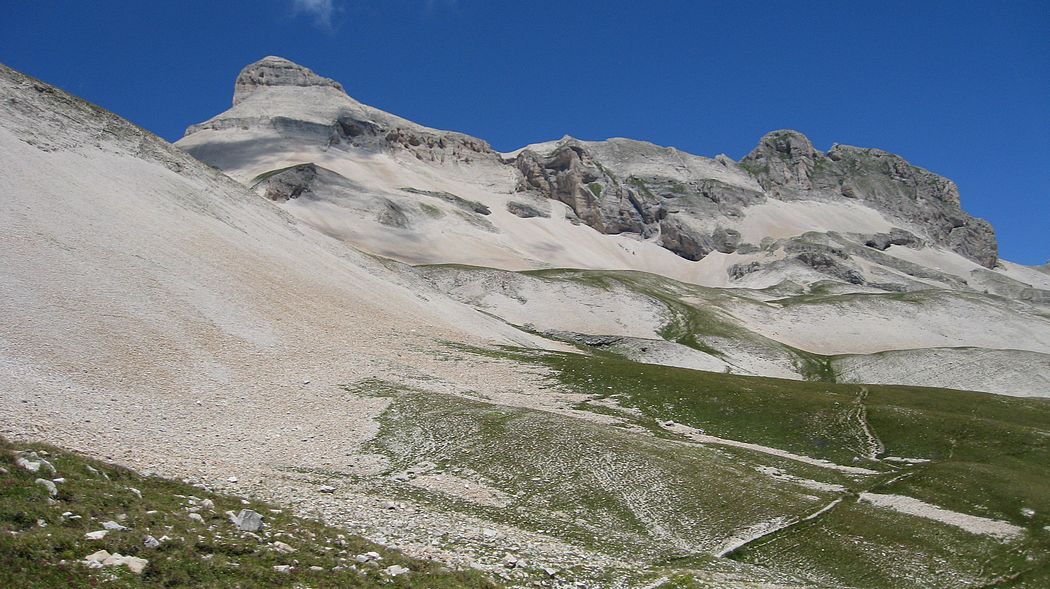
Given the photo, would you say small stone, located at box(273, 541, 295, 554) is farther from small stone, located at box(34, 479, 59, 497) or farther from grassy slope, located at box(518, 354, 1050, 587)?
grassy slope, located at box(518, 354, 1050, 587)

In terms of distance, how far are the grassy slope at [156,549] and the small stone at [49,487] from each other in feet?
0.50

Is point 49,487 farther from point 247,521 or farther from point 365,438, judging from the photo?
point 365,438

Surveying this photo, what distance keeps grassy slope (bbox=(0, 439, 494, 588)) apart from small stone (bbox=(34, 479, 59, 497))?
15 cm

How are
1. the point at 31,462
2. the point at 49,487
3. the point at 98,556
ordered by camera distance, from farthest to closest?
the point at 31,462, the point at 49,487, the point at 98,556

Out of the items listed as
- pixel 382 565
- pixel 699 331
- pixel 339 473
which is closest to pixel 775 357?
pixel 699 331

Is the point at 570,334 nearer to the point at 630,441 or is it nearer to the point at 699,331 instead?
the point at 699,331

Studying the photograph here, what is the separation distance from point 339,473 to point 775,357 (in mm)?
98028

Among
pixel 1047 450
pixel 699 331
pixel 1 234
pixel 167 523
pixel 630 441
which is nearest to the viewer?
pixel 167 523

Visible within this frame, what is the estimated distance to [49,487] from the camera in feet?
52.2

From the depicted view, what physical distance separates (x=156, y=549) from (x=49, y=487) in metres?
4.12

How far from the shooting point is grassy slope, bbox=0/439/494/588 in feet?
41.6

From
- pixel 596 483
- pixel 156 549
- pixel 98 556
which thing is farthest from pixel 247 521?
pixel 596 483

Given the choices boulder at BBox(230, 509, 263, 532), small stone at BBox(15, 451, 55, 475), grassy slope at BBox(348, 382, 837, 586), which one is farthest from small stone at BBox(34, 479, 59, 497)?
grassy slope at BBox(348, 382, 837, 586)

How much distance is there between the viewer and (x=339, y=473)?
27.7 metres
